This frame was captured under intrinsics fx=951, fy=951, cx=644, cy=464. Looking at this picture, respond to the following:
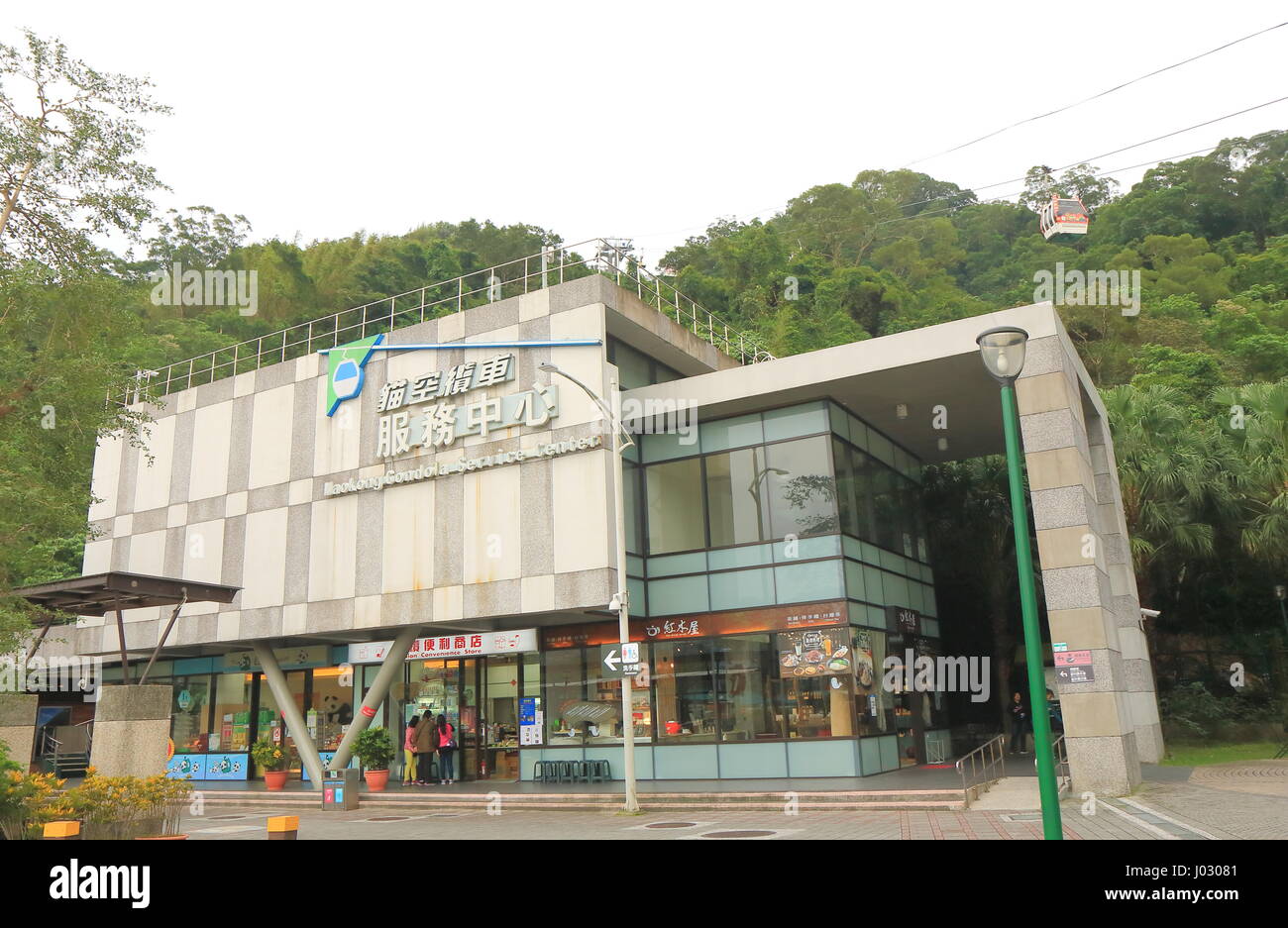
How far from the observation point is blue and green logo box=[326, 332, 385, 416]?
81.3 ft

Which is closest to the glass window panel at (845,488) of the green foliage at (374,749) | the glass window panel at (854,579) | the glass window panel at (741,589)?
the glass window panel at (854,579)

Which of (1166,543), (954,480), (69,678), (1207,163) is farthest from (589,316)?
(1207,163)

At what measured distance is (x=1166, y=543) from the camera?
29812mm

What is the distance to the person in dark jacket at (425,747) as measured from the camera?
23.5 m

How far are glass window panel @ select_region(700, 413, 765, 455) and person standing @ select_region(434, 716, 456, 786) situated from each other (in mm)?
9392

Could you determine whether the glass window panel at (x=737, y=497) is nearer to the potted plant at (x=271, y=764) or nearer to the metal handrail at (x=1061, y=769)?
the metal handrail at (x=1061, y=769)

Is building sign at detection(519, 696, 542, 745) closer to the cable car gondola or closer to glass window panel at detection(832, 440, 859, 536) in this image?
glass window panel at detection(832, 440, 859, 536)

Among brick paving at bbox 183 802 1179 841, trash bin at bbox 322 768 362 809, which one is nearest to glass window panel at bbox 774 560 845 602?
brick paving at bbox 183 802 1179 841

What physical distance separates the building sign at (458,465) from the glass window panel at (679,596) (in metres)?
3.79

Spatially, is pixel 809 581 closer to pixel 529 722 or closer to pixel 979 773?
pixel 979 773

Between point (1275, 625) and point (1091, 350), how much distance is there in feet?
67.1
